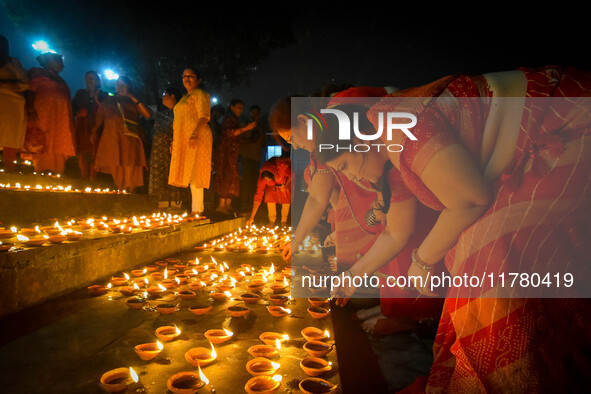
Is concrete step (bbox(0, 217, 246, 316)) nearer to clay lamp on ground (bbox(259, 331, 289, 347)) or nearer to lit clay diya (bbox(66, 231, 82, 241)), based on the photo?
lit clay diya (bbox(66, 231, 82, 241))

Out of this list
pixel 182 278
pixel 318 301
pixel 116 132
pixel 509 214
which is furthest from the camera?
pixel 116 132

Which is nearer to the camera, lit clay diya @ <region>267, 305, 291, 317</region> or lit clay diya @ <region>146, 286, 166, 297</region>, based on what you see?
lit clay diya @ <region>267, 305, 291, 317</region>

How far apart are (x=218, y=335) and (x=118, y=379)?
608 millimetres

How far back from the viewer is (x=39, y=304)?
2621mm

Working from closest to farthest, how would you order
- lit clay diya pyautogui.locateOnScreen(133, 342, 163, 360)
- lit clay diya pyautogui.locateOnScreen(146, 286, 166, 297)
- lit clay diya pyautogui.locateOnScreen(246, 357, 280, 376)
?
lit clay diya pyautogui.locateOnScreen(246, 357, 280, 376) → lit clay diya pyautogui.locateOnScreen(133, 342, 163, 360) → lit clay diya pyautogui.locateOnScreen(146, 286, 166, 297)

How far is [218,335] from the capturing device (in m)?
2.12

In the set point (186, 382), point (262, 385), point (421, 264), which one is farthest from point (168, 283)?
point (421, 264)

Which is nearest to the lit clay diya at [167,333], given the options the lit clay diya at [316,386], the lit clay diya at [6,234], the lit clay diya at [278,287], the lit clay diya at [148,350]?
the lit clay diya at [148,350]

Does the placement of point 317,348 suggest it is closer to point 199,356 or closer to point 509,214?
point 199,356

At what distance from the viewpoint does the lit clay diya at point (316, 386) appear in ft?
5.29

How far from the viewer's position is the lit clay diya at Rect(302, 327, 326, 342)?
217 centimetres

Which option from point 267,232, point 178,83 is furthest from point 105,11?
point 267,232

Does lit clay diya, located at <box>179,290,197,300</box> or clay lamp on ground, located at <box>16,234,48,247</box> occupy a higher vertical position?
clay lamp on ground, located at <box>16,234,48,247</box>

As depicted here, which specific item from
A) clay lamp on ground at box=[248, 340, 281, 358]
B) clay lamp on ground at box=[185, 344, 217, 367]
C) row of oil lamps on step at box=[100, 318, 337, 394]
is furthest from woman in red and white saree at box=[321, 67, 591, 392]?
clay lamp on ground at box=[185, 344, 217, 367]
